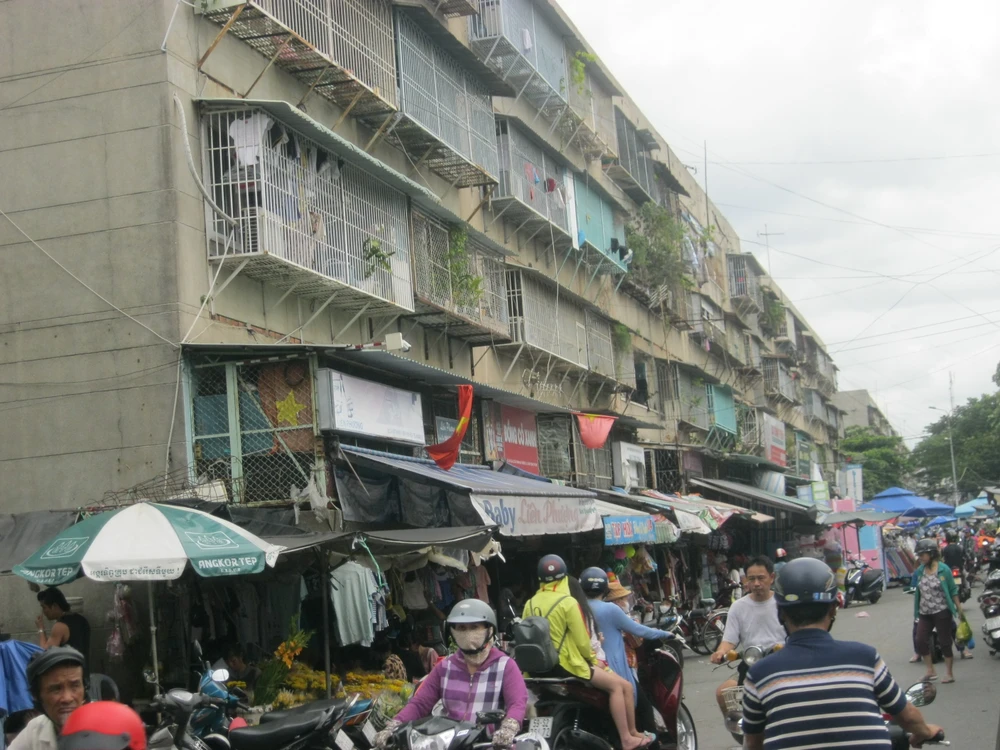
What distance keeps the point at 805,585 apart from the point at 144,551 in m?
6.50

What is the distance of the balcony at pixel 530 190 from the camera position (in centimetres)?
Answer: 2238

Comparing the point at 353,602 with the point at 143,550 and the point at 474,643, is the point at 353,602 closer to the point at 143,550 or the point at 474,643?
the point at 143,550

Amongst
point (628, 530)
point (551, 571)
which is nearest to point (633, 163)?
point (628, 530)

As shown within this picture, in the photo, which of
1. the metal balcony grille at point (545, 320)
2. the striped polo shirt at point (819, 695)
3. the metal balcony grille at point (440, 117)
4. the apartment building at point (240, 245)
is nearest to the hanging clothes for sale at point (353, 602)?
the apartment building at point (240, 245)

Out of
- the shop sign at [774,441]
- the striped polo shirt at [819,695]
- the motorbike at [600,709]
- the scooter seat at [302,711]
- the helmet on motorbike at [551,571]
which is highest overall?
the shop sign at [774,441]

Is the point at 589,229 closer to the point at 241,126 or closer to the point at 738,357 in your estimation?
the point at 241,126

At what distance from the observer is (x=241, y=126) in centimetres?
1319

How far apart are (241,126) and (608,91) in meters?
18.5

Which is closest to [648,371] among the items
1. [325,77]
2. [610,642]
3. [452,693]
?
[325,77]

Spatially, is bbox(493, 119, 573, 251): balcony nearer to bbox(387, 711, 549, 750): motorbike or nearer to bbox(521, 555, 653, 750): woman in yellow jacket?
bbox(521, 555, 653, 750): woman in yellow jacket

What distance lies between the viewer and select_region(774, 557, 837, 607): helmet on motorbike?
4414mm

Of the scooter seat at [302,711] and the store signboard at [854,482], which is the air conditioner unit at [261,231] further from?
the store signboard at [854,482]

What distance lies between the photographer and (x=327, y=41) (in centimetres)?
1512

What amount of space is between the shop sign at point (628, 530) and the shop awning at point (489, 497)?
0.73 m
